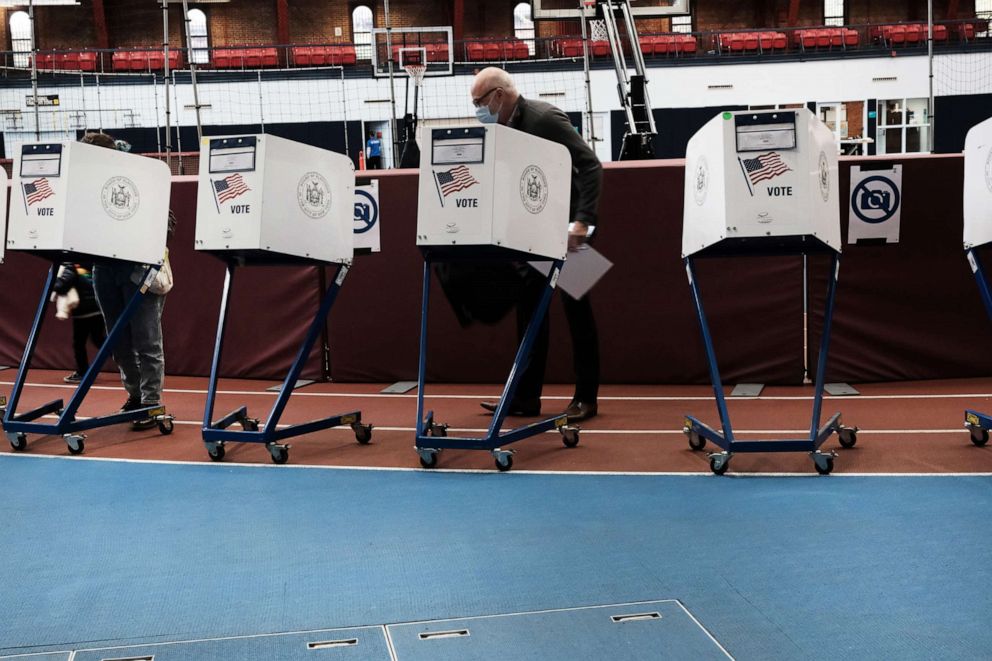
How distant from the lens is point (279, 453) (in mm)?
4523

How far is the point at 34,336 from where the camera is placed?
5.10 meters

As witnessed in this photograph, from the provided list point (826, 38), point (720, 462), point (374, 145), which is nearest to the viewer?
point (720, 462)

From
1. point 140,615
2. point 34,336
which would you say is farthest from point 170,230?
point 140,615

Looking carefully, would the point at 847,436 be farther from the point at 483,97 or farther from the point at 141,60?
the point at 141,60

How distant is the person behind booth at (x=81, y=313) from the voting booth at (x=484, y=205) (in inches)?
128

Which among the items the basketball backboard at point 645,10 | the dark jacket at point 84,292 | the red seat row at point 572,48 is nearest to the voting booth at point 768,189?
the dark jacket at point 84,292

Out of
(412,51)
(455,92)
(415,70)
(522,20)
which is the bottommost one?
(415,70)

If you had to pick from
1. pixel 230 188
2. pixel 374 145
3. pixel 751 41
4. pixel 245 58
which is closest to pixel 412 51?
pixel 374 145

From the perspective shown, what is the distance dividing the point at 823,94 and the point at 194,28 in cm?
1615

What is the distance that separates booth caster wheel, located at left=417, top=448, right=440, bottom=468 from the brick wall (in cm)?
2271

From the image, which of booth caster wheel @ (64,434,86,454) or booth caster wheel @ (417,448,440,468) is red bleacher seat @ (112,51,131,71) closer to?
booth caster wheel @ (64,434,86,454)

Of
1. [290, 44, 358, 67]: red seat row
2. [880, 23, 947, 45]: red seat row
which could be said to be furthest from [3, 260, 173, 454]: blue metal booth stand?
[880, 23, 947, 45]: red seat row

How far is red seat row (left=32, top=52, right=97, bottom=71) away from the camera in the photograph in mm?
22641

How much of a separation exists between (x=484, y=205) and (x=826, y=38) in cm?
2096
